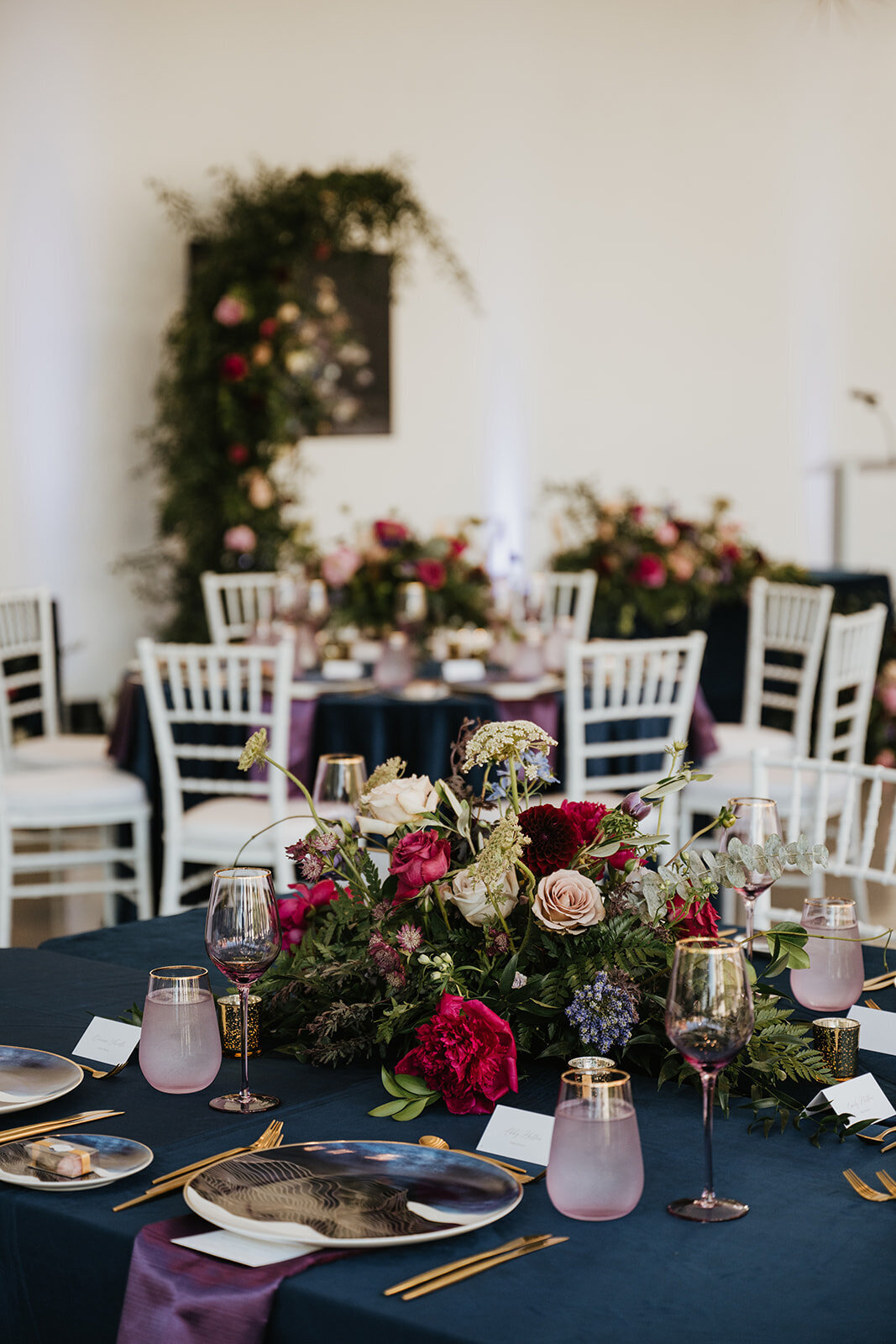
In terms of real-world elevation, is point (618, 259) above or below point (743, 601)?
above

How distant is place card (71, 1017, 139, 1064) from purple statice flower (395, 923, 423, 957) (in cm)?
29

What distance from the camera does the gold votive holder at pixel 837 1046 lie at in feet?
4.54

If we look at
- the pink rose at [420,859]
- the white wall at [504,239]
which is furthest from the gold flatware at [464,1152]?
the white wall at [504,239]

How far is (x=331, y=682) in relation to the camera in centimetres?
419

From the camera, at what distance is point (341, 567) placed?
15.2 feet

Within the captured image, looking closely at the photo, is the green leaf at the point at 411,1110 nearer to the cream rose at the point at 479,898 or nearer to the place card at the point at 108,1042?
the cream rose at the point at 479,898

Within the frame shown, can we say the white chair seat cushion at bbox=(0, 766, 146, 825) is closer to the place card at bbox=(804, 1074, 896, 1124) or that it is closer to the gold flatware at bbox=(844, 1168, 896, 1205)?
the place card at bbox=(804, 1074, 896, 1124)

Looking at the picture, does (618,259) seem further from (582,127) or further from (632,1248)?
(632,1248)

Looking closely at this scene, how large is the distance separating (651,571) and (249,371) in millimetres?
1883

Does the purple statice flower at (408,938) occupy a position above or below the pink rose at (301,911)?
above

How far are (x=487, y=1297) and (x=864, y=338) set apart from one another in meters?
8.97

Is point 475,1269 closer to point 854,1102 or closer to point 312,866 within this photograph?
point 854,1102

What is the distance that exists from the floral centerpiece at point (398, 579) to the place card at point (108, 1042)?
9.87ft

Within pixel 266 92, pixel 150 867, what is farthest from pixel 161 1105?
pixel 266 92
